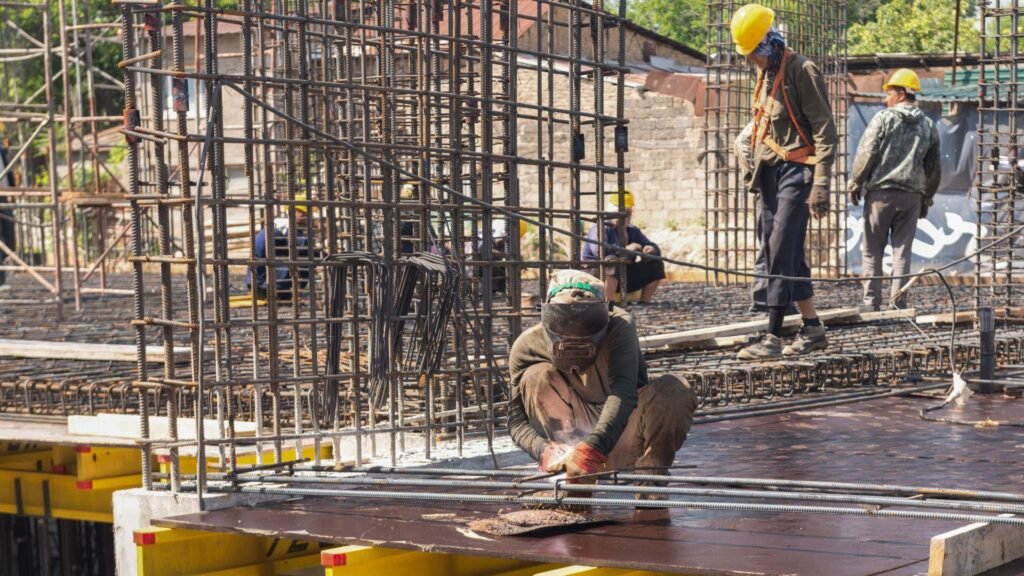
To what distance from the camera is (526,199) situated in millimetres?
28656

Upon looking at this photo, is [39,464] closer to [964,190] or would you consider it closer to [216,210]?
[216,210]

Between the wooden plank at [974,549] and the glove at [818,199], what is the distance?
509 cm

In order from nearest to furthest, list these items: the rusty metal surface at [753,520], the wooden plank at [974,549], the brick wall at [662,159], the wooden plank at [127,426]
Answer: the wooden plank at [974,549] < the rusty metal surface at [753,520] < the wooden plank at [127,426] < the brick wall at [662,159]

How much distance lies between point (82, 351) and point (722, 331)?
446cm

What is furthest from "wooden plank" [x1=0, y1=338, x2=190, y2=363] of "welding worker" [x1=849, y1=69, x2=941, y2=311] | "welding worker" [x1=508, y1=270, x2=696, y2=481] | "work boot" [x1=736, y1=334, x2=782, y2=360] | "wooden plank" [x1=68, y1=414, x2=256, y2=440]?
"welding worker" [x1=849, y1=69, x2=941, y2=311]

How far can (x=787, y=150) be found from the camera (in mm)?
9680

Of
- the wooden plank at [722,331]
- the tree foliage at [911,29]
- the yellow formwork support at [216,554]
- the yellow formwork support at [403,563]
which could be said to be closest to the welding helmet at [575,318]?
the yellow formwork support at [403,563]

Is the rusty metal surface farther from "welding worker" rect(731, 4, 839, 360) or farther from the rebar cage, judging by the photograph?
"welding worker" rect(731, 4, 839, 360)

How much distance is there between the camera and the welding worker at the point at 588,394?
18.1 feet

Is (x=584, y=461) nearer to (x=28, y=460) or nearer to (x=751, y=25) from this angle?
(x=751, y=25)

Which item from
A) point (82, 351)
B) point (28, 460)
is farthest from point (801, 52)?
point (28, 460)

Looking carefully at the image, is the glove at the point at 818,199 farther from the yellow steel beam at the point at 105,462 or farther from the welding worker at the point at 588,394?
the yellow steel beam at the point at 105,462

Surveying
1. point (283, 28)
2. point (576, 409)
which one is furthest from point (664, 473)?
point (283, 28)

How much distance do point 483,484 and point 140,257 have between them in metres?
1.61
